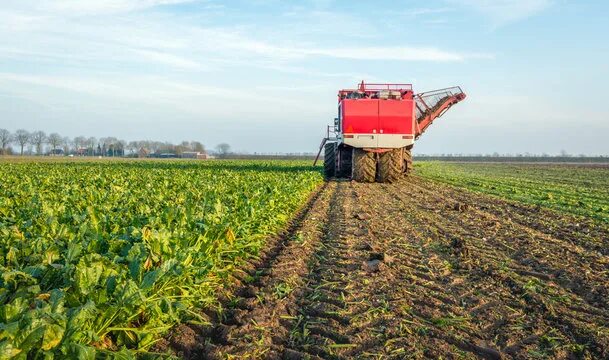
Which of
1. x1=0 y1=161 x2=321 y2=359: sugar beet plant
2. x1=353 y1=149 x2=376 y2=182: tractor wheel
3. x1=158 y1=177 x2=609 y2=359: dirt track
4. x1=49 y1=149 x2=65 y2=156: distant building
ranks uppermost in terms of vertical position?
x1=49 y1=149 x2=65 y2=156: distant building

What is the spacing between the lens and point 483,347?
14.4 feet

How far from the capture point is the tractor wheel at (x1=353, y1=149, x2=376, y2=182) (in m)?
21.5

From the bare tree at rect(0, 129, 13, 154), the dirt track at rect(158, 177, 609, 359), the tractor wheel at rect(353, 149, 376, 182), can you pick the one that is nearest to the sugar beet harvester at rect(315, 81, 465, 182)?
the tractor wheel at rect(353, 149, 376, 182)

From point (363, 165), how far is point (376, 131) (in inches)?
66.9

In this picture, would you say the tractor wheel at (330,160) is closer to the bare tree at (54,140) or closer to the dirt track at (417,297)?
the dirt track at (417,297)

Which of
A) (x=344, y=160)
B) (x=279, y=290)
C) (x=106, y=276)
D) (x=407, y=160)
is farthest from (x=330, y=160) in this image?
(x=106, y=276)

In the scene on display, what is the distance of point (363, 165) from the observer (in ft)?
71.2

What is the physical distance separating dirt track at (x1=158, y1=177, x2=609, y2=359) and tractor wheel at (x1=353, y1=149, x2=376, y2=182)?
11201 mm

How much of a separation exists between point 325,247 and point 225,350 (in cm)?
433

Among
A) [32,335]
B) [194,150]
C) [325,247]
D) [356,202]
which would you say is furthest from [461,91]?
[194,150]

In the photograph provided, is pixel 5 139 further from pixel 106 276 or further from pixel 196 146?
pixel 106 276

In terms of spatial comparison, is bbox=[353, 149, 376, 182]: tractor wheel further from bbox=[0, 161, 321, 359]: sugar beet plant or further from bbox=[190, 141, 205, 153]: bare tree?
bbox=[190, 141, 205, 153]: bare tree

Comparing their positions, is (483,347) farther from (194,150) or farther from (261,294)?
(194,150)

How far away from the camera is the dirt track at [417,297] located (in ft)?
14.5
